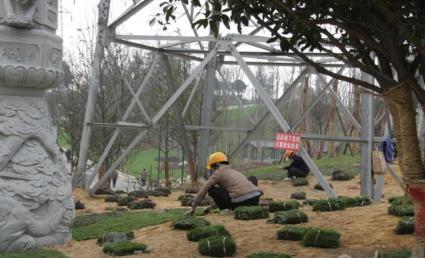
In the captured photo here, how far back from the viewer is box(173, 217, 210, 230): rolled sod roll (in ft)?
25.3

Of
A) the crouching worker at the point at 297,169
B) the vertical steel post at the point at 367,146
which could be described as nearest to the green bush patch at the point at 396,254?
the vertical steel post at the point at 367,146

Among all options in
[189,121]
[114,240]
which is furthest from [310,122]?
[114,240]

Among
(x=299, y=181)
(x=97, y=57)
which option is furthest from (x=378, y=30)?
(x=299, y=181)

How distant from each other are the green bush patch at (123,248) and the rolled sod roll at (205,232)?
1.79 feet

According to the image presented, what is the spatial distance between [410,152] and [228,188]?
404 cm

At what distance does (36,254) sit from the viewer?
21.6 feet

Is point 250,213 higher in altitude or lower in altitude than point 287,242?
higher

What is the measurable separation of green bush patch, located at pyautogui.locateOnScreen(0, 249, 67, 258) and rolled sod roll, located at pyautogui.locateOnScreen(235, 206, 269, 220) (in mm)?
2555

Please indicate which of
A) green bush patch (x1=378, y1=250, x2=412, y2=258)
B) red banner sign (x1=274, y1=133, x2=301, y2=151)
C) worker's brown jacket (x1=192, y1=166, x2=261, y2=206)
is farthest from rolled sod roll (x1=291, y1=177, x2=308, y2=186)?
green bush patch (x1=378, y1=250, x2=412, y2=258)

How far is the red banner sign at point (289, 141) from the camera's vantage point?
Result: 11.5 m

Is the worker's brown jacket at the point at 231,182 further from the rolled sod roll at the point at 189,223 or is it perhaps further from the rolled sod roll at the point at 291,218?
the rolled sod roll at the point at 291,218

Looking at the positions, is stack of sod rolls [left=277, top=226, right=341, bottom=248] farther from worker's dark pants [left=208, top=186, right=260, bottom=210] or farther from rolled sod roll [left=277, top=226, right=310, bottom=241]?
worker's dark pants [left=208, top=186, right=260, bottom=210]

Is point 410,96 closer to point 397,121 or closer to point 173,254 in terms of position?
point 397,121

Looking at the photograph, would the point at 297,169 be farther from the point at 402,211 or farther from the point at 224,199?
the point at 402,211
